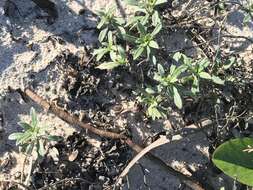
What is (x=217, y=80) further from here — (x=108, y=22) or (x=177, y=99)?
(x=108, y=22)

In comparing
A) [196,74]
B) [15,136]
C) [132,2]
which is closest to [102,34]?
[132,2]

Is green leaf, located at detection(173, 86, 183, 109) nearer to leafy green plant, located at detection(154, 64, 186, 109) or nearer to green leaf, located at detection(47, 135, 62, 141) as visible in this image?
leafy green plant, located at detection(154, 64, 186, 109)

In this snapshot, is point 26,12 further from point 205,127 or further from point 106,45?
point 205,127

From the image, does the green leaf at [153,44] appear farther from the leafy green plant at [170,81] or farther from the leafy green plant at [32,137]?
the leafy green plant at [32,137]

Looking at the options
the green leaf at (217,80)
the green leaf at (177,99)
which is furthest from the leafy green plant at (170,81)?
the green leaf at (217,80)

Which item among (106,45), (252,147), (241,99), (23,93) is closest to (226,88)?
(241,99)

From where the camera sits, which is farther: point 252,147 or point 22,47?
point 22,47

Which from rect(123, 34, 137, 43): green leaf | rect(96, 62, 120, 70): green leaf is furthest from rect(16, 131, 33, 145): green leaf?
rect(123, 34, 137, 43): green leaf

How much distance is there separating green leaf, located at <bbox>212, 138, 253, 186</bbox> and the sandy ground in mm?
144

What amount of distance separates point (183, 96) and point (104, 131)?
1.00 feet

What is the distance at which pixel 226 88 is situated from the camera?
7.43ft

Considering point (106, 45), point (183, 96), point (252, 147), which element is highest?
point (106, 45)

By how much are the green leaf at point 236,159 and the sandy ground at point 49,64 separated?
144mm

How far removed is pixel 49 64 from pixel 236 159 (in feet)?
2.44
